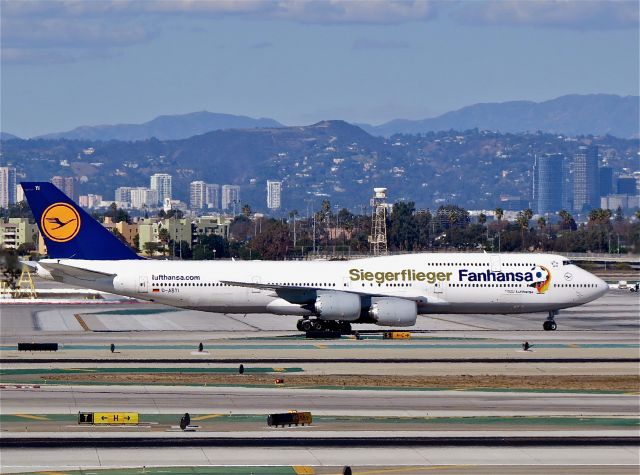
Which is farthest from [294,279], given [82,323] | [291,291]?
[82,323]

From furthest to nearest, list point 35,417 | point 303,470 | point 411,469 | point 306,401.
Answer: point 306,401, point 35,417, point 411,469, point 303,470

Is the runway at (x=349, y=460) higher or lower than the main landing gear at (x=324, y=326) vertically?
lower

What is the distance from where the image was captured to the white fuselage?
71.4 metres

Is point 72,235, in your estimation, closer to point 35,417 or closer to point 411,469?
point 35,417

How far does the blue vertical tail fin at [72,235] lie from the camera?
72.3 metres

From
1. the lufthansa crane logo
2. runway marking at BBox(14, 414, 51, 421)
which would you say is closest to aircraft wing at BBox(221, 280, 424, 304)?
the lufthansa crane logo

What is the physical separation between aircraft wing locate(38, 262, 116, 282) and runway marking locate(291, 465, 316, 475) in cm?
3787

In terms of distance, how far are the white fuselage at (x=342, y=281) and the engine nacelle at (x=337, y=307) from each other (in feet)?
6.06

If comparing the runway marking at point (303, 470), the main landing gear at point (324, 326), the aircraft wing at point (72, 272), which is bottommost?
the runway marking at point (303, 470)

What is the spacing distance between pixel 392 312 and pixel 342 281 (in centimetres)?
394

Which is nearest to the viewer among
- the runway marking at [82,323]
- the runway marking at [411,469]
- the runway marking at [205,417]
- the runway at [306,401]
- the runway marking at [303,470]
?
the runway marking at [303,470]

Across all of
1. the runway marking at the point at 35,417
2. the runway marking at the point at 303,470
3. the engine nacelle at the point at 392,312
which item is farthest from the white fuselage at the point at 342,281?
the runway marking at the point at 303,470

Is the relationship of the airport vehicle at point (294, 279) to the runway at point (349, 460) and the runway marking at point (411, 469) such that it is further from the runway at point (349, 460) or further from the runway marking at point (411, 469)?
the runway marking at point (411, 469)

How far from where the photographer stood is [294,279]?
234 ft
